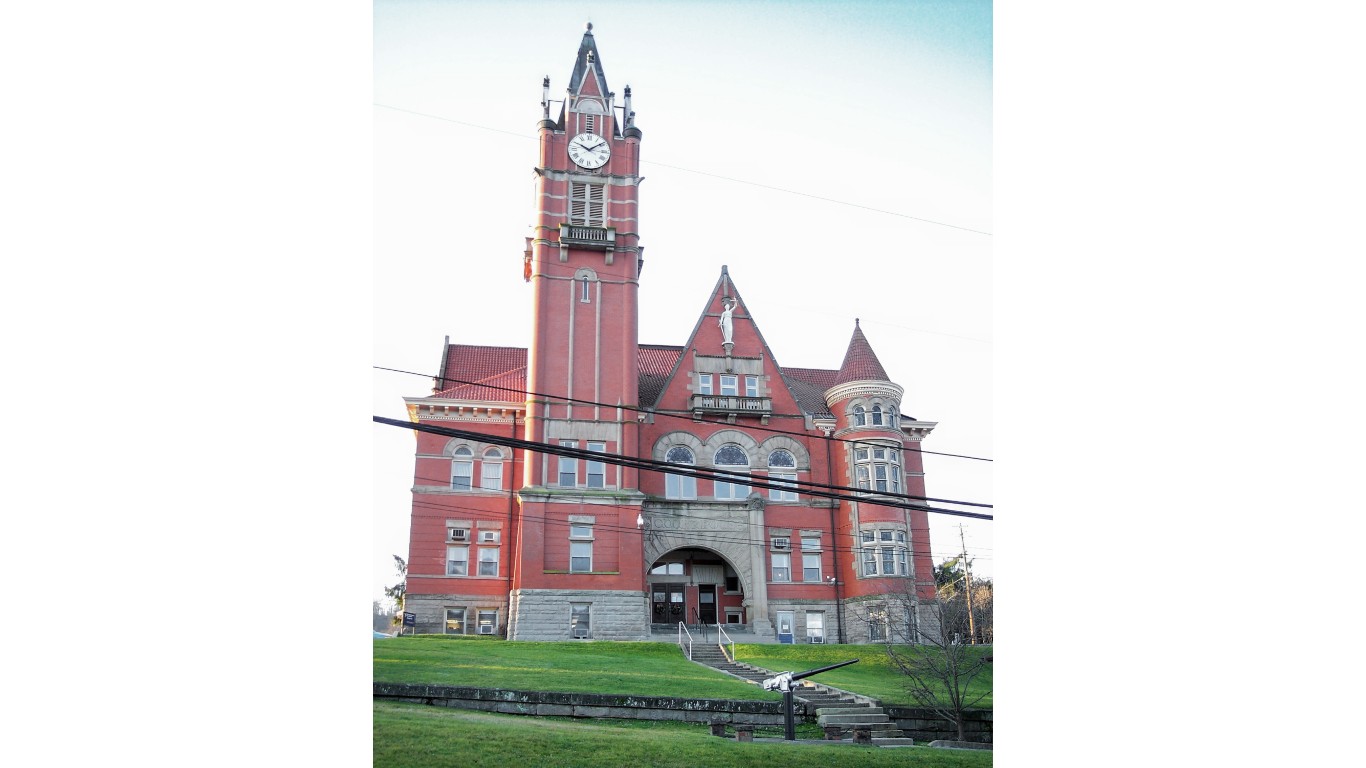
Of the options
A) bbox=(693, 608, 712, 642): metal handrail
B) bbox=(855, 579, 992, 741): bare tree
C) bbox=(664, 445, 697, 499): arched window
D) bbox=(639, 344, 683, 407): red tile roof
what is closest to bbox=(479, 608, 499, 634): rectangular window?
bbox=(693, 608, 712, 642): metal handrail

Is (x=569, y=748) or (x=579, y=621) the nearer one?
(x=569, y=748)

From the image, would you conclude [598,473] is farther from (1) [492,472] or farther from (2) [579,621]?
(2) [579,621]

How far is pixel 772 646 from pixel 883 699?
17.5 ft

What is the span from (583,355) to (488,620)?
5540mm

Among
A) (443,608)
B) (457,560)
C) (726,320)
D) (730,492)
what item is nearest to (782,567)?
(730,492)

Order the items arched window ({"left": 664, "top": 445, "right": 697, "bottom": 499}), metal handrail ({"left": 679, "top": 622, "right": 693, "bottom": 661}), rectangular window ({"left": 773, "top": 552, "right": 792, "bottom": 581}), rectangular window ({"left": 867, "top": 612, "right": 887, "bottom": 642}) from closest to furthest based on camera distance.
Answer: metal handrail ({"left": 679, "top": 622, "right": 693, "bottom": 661}) → rectangular window ({"left": 867, "top": 612, "right": 887, "bottom": 642}) → rectangular window ({"left": 773, "top": 552, "right": 792, "bottom": 581}) → arched window ({"left": 664, "top": 445, "right": 697, "bottom": 499})

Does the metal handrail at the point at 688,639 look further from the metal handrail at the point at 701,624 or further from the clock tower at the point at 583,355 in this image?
the clock tower at the point at 583,355

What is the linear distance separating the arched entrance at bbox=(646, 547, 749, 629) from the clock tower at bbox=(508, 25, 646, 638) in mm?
1783

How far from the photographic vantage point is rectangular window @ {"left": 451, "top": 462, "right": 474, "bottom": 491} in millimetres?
20234

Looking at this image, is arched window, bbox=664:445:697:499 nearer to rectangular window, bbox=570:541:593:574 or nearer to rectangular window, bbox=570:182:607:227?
rectangular window, bbox=570:541:593:574

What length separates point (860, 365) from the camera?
21.4 m

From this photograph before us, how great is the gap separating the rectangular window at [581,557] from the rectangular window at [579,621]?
65cm

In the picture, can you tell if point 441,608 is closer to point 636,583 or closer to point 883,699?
point 636,583

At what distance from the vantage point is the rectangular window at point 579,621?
1858 centimetres
